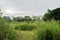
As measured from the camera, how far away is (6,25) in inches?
484

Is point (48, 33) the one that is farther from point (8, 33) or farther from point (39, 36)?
point (8, 33)

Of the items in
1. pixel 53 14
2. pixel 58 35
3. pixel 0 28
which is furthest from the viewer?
pixel 53 14

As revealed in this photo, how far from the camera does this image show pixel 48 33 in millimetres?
13344

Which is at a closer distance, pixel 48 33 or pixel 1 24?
pixel 1 24

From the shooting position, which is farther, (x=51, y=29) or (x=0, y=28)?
(x=51, y=29)

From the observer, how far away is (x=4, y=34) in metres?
12.1

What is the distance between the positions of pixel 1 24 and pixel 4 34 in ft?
1.76

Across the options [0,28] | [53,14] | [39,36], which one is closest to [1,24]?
[0,28]

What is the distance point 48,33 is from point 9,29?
2.34m

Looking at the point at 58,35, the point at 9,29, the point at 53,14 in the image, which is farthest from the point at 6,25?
the point at 53,14

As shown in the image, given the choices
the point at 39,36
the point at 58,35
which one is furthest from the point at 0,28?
the point at 58,35

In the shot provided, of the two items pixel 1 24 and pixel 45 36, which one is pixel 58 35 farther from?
pixel 1 24

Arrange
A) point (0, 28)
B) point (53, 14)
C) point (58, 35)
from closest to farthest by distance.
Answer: point (0, 28), point (58, 35), point (53, 14)

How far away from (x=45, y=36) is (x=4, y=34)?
250 cm
